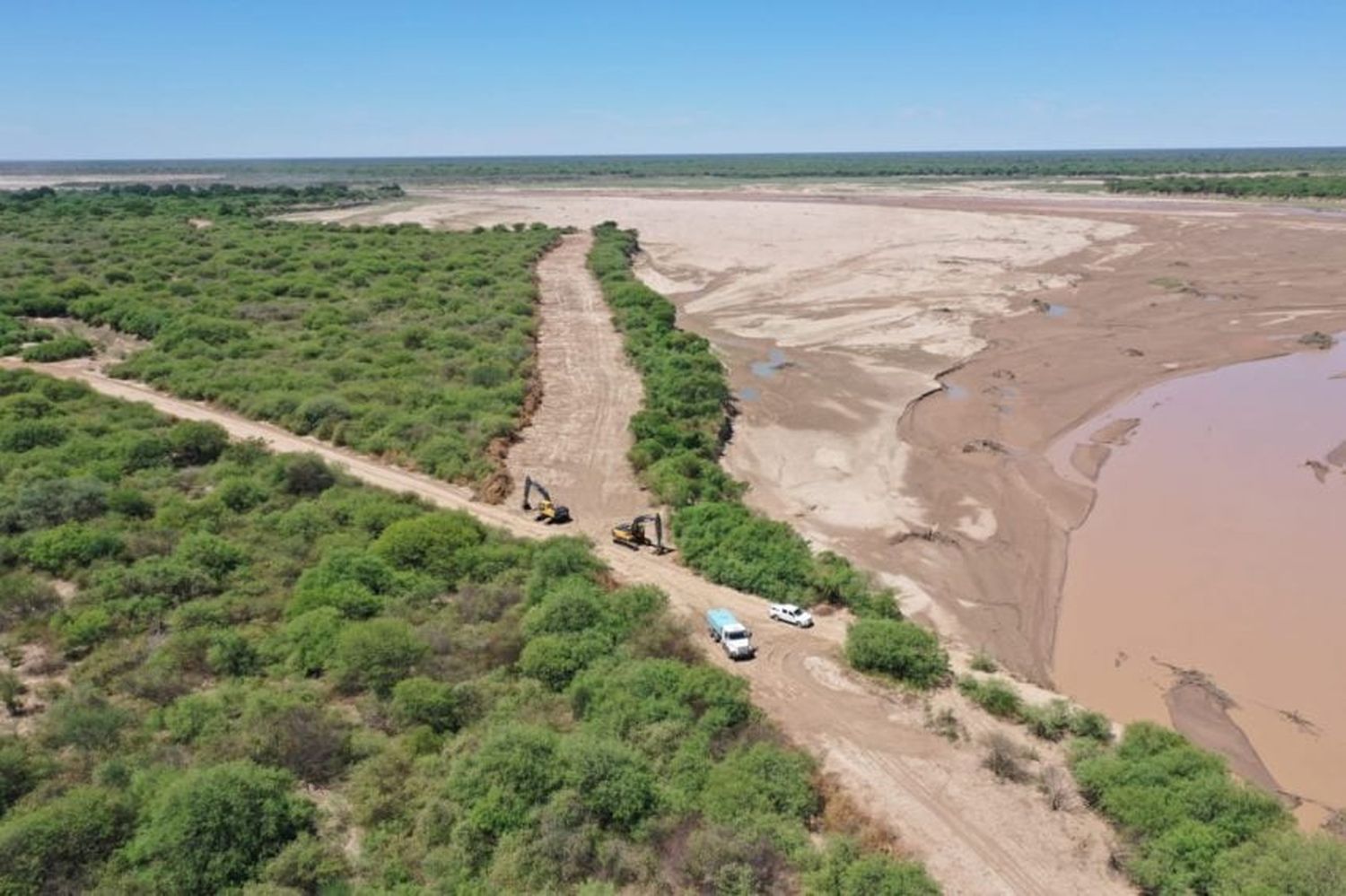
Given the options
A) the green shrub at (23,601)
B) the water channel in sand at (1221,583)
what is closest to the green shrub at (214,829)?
Answer: the green shrub at (23,601)

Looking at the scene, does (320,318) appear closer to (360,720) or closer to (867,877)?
(360,720)

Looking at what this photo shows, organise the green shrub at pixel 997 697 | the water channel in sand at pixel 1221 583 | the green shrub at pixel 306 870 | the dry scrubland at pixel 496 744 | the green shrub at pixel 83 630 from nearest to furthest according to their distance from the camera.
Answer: the green shrub at pixel 306 870 → the dry scrubland at pixel 496 744 → the green shrub at pixel 997 697 → the green shrub at pixel 83 630 → the water channel in sand at pixel 1221 583

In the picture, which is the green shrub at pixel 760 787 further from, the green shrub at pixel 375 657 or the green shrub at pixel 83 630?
the green shrub at pixel 83 630

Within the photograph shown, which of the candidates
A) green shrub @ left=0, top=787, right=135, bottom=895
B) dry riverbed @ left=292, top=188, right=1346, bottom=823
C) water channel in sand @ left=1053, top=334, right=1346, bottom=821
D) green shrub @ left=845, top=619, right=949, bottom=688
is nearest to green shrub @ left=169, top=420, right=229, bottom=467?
green shrub @ left=0, top=787, right=135, bottom=895

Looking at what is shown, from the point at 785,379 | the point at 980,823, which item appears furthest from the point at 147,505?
the point at 785,379

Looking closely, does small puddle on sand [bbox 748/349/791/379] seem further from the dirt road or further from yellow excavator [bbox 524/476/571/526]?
yellow excavator [bbox 524/476/571/526]

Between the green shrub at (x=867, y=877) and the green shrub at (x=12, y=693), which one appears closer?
the green shrub at (x=867, y=877)

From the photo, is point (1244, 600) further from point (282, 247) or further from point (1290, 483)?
point (282, 247)
